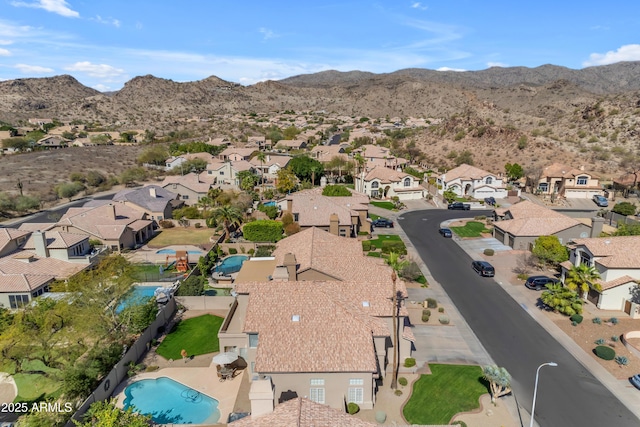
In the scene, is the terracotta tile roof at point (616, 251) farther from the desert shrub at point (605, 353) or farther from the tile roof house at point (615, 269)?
the desert shrub at point (605, 353)

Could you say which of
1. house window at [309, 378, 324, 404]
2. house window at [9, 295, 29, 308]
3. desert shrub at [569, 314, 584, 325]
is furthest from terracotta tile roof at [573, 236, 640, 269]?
house window at [9, 295, 29, 308]

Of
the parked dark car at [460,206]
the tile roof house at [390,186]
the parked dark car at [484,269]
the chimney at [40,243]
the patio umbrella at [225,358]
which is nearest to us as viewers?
the patio umbrella at [225,358]

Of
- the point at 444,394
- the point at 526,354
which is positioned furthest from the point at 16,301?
the point at 526,354

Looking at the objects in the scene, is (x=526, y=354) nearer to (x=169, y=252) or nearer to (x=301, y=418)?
(x=301, y=418)

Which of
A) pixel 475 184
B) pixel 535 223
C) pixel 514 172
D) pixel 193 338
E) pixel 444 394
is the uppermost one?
pixel 514 172

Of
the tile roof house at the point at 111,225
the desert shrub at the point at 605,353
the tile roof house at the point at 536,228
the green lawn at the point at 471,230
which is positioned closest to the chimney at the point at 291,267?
the desert shrub at the point at 605,353

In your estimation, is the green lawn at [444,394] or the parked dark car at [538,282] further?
the parked dark car at [538,282]

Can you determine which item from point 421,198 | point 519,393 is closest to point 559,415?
point 519,393
